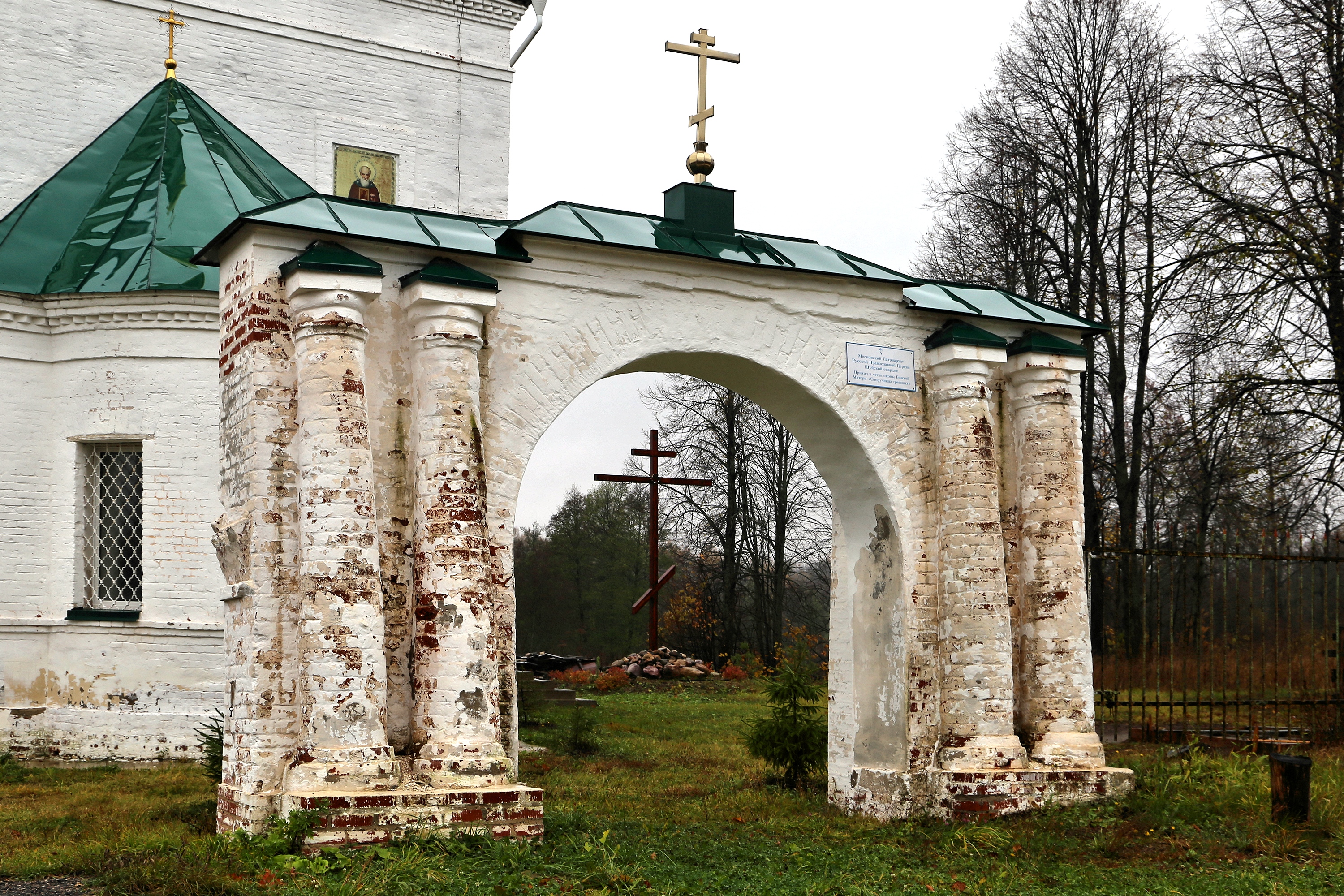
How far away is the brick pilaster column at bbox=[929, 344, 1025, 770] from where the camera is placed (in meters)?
8.39

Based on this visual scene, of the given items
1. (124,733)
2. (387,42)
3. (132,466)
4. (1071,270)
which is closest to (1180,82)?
(1071,270)

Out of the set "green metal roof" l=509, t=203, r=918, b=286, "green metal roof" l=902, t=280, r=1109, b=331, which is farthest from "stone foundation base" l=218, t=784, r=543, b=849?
"green metal roof" l=902, t=280, r=1109, b=331

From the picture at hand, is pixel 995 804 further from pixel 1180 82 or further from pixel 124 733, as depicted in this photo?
pixel 1180 82

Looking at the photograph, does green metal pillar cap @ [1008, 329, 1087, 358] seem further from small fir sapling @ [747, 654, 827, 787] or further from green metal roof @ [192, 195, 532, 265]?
green metal roof @ [192, 195, 532, 265]

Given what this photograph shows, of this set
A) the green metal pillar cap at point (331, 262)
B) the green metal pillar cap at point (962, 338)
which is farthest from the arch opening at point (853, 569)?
the green metal pillar cap at point (331, 262)

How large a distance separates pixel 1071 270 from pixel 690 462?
10702 millimetres

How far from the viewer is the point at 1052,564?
8.77m

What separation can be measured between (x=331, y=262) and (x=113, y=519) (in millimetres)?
6288

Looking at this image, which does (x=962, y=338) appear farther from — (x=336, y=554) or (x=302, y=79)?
(x=302, y=79)

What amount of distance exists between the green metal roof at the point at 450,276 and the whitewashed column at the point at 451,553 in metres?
0.02

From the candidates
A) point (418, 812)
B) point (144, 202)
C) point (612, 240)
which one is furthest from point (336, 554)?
point (144, 202)

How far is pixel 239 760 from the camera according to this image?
7004mm

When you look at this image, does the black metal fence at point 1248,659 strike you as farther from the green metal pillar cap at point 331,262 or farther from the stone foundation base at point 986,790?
the green metal pillar cap at point 331,262

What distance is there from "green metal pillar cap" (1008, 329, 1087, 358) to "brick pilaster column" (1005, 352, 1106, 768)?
33 mm
